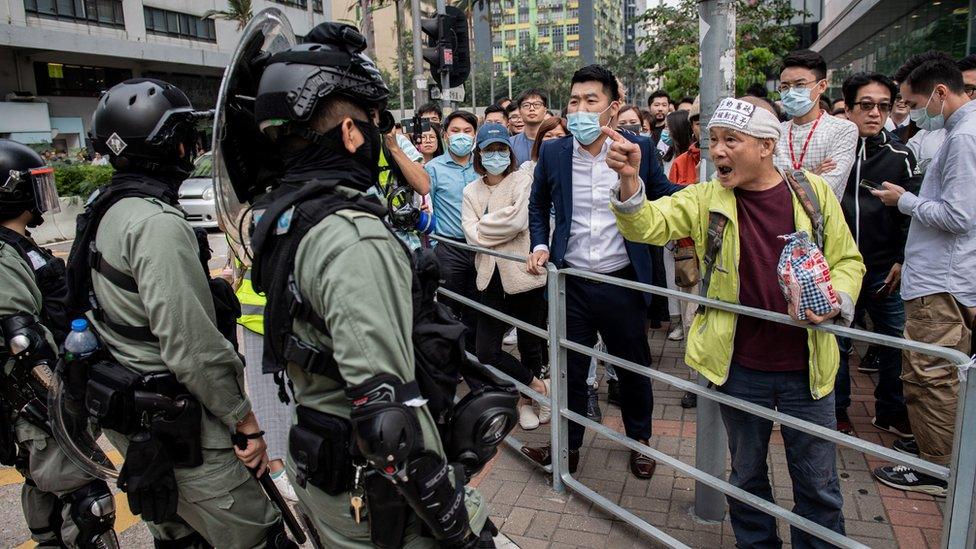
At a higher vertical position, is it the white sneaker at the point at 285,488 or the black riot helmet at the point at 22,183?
the black riot helmet at the point at 22,183

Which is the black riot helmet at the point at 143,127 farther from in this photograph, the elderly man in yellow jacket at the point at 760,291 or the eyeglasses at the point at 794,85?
the eyeglasses at the point at 794,85

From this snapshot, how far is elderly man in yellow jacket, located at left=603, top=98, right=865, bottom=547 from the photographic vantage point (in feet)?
9.02

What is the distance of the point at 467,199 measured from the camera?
5.08m

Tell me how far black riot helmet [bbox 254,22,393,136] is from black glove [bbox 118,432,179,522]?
1259 mm

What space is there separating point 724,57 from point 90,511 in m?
3.45

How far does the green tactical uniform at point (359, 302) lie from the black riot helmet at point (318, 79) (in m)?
0.35

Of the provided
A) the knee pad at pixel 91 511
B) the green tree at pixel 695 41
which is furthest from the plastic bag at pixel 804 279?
the green tree at pixel 695 41

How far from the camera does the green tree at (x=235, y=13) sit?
3441cm

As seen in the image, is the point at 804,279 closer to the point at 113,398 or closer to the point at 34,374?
the point at 113,398

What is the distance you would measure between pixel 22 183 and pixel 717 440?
11.1 ft

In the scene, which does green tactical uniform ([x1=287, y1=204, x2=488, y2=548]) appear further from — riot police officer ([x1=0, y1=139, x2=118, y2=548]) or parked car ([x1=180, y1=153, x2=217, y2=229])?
parked car ([x1=180, y1=153, x2=217, y2=229])

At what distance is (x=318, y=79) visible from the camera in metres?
1.96

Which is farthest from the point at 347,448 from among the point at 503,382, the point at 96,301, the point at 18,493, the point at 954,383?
the point at 18,493

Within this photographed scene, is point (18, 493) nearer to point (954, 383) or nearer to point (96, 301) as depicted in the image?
point (96, 301)
